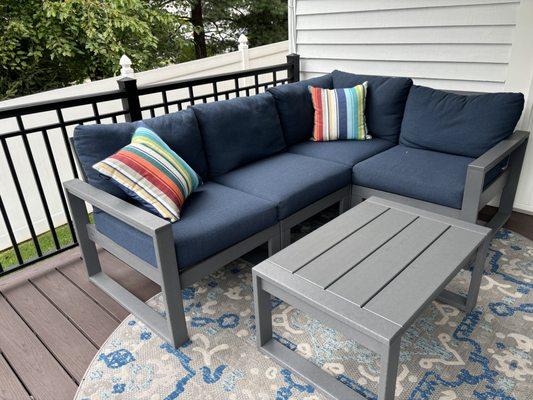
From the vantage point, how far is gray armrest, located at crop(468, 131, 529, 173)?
214 centimetres

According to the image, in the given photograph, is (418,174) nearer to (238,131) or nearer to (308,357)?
(238,131)

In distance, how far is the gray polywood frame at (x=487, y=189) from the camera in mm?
2156

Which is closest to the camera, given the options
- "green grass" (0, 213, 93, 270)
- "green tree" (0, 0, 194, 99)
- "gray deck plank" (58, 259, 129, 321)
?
"gray deck plank" (58, 259, 129, 321)

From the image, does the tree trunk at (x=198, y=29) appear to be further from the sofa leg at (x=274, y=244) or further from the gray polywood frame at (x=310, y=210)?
the sofa leg at (x=274, y=244)

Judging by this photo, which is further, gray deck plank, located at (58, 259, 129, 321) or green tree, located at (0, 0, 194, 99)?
green tree, located at (0, 0, 194, 99)

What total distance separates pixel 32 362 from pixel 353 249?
1.53m

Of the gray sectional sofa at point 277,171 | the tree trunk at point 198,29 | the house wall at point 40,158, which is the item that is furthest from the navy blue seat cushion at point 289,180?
the tree trunk at point 198,29

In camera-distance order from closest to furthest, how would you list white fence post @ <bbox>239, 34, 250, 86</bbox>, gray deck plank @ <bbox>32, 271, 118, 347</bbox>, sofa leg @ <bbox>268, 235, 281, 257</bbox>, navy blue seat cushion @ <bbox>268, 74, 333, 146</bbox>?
gray deck plank @ <bbox>32, 271, 118, 347</bbox> < sofa leg @ <bbox>268, 235, 281, 257</bbox> < navy blue seat cushion @ <bbox>268, 74, 333, 146</bbox> < white fence post @ <bbox>239, 34, 250, 86</bbox>

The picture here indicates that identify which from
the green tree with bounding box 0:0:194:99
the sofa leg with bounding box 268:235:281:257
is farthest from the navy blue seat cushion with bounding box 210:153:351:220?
the green tree with bounding box 0:0:194:99

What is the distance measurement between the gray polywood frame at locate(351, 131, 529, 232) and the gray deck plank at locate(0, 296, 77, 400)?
6.47 ft

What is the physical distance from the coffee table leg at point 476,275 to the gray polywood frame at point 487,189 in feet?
1.27

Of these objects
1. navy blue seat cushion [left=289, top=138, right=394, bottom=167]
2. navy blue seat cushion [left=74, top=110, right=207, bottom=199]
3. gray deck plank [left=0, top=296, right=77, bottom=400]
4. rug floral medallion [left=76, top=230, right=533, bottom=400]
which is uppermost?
navy blue seat cushion [left=74, top=110, right=207, bottom=199]

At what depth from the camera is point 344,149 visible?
2926mm

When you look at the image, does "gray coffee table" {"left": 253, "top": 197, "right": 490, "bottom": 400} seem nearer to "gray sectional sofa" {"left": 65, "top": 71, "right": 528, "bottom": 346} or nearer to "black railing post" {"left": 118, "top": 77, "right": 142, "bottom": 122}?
"gray sectional sofa" {"left": 65, "top": 71, "right": 528, "bottom": 346}
